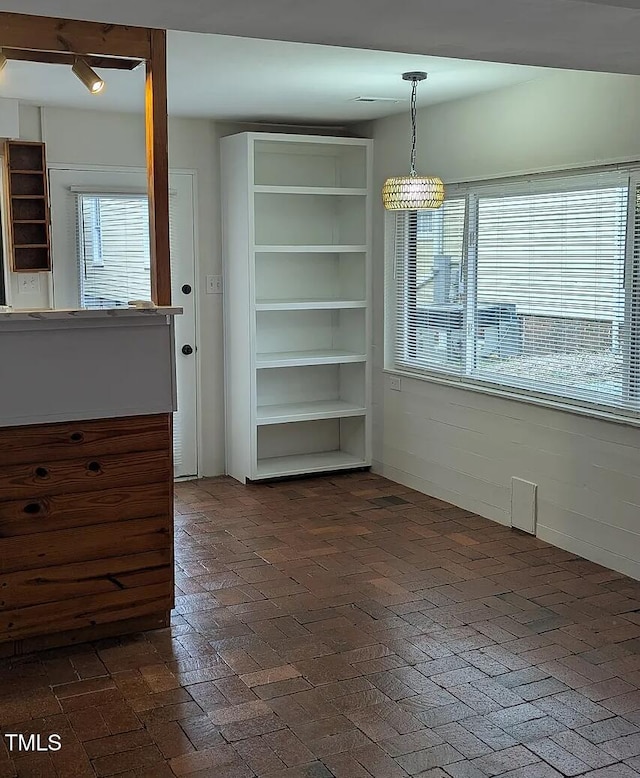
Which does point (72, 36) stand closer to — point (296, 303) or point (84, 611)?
point (84, 611)

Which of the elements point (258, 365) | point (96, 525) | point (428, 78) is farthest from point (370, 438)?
point (96, 525)

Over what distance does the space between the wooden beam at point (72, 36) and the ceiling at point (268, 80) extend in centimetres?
28

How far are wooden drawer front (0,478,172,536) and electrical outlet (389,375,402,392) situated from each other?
273 cm

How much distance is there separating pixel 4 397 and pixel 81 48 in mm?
1334

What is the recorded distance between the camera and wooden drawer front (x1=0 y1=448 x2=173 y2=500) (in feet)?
11.3

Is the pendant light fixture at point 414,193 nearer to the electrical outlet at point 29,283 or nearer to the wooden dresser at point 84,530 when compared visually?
the wooden dresser at point 84,530

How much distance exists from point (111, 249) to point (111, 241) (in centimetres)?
5

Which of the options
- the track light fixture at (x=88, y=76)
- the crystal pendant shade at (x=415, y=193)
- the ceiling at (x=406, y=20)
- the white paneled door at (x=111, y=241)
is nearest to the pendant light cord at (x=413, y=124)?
the crystal pendant shade at (x=415, y=193)

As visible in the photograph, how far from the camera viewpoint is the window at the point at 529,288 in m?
4.44

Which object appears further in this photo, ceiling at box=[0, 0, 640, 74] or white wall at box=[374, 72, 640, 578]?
white wall at box=[374, 72, 640, 578]

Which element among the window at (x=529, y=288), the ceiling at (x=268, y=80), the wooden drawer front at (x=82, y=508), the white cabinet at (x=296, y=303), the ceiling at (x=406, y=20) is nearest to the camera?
the ceiling at (x=406, y=20)

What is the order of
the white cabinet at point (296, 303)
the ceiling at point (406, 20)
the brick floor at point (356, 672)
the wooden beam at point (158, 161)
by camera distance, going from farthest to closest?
1. the white cabinet at point (296, 303)
2. the wooden beam at point (158, 161)
3. the brick floor at point (356, 672)
4. the ceiling at point (406, 20)

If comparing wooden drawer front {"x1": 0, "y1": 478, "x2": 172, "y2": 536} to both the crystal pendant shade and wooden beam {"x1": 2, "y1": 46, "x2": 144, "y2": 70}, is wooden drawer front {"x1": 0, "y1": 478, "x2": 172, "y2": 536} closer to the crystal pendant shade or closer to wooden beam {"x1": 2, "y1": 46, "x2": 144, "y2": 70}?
wooden beam {"x1": 2, "y1": 46, "x2": 144, "y2": 70}

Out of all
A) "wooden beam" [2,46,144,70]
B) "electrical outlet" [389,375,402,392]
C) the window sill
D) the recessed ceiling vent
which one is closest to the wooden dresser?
"wooden beam" [2,46,144,70]
